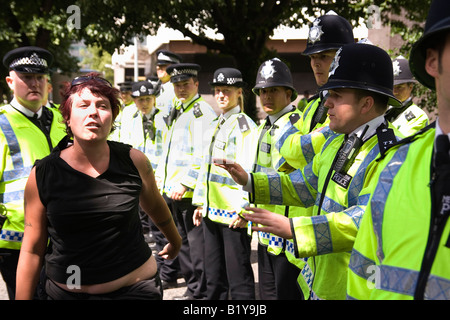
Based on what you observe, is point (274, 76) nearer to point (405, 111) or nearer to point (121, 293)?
point (405, 111)

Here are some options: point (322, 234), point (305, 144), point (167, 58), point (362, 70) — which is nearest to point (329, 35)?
point (305, 144)

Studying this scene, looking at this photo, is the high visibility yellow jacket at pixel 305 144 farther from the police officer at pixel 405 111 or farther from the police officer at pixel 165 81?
the police officer at pixel 165 81

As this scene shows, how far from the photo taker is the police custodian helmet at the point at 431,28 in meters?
1.47

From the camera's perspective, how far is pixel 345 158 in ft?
8.96

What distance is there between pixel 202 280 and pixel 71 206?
3.54 m

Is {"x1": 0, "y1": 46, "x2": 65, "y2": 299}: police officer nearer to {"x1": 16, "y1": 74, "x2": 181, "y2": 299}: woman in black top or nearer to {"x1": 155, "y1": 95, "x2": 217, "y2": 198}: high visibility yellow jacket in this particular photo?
{"x1": 16, "y1": 74, "x2": 181, "y2": 299}: woman in black top

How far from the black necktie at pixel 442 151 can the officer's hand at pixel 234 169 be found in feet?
6.01

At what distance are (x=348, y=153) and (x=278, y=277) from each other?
1961 mm

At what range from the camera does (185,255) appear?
652 cm

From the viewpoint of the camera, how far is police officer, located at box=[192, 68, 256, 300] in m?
5.38

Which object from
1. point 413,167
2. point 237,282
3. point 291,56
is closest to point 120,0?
point 237,282
